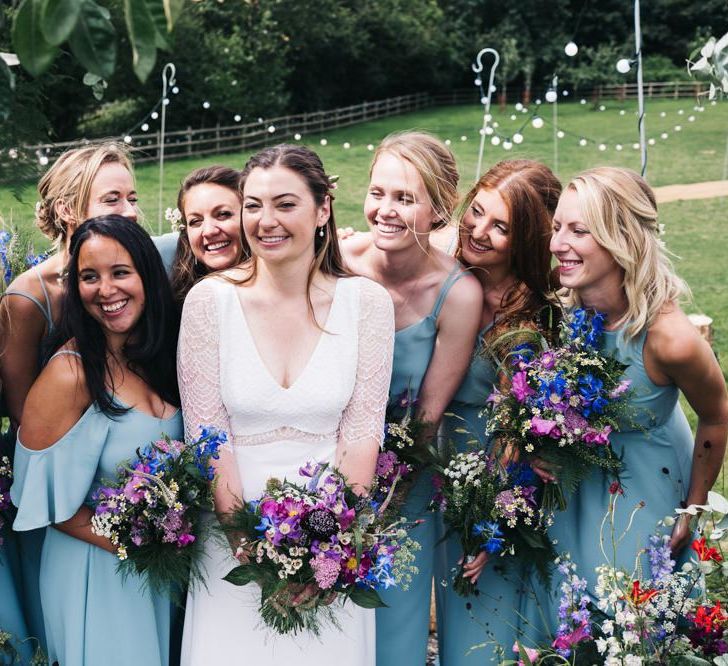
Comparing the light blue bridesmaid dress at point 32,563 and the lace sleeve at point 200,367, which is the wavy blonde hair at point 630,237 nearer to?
the lace sleeve at point 200,367

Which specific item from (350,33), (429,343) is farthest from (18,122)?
(350,33)

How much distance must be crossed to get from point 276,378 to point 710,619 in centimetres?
150

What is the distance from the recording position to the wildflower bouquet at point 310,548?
2.90m

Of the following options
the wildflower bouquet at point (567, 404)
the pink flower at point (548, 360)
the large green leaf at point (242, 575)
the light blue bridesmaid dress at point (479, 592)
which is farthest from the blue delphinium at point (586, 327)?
Result: the large green leaf at point (242, 575)

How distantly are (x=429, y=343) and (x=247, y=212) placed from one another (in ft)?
2.99

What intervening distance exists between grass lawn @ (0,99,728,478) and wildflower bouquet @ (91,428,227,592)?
5025mm

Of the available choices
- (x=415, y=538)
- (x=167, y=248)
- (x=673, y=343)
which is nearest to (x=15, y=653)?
(x=415, y=538)

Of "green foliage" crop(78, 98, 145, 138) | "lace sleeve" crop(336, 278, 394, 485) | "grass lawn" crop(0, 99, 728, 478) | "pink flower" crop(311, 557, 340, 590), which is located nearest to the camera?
"pink flower" crop(311, 557, 340, 590)

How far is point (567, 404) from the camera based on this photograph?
3316 mm

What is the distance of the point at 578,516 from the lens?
11.9 ft

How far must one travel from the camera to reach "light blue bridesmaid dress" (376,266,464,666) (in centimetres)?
371

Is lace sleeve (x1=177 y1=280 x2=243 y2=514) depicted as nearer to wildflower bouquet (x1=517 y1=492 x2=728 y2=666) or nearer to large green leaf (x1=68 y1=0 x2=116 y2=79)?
wildflower bouquet (x1=517 y1=492 x2=728 y2=666)

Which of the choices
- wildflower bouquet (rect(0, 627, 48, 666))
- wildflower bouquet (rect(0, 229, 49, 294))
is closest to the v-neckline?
wildflower bouquet (rect(0, 627, 48, 666))

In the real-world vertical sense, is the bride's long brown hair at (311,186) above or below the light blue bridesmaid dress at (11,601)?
above
